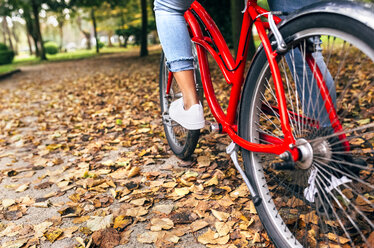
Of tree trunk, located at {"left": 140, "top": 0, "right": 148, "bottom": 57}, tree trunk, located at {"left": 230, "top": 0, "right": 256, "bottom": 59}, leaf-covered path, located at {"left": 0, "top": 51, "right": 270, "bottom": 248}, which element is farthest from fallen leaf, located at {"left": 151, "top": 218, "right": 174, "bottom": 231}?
tree trunk, located at {"left": 140, "top": 0, "right": 148, "bottom": 57}

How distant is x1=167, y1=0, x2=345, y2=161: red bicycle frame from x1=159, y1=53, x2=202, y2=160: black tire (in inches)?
16.0

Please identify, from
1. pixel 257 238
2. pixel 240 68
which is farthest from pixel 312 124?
pixel 257 238

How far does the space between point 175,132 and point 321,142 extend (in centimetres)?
177

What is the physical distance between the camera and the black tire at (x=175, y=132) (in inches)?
103

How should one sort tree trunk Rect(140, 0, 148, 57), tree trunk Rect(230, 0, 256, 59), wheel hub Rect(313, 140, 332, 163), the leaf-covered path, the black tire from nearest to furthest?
wheel hub Rect(313, 140, 332, 163), the leaf-covered path, the black tire, tree trunk Rect(230, 0, 256, 59), tree trunk Rect(140, 0, 148, 57)

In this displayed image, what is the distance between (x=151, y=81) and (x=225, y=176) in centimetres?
582

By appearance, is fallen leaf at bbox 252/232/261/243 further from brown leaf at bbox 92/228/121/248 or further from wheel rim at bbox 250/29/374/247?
brown leaf at bbox 92/228/121/248

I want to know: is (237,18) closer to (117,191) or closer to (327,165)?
(117,191)

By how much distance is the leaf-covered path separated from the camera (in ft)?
6.26

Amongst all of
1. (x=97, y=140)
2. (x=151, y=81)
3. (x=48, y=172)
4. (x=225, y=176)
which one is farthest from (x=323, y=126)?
(x=151, y=81)

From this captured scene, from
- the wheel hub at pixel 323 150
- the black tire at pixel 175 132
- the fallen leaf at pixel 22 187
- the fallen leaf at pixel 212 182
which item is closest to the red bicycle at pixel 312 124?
the wheel hub at pixel 323 150

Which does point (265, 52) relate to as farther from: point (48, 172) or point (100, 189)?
point (48, 172)

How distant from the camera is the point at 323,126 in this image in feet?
4.63

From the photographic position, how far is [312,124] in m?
1.48
